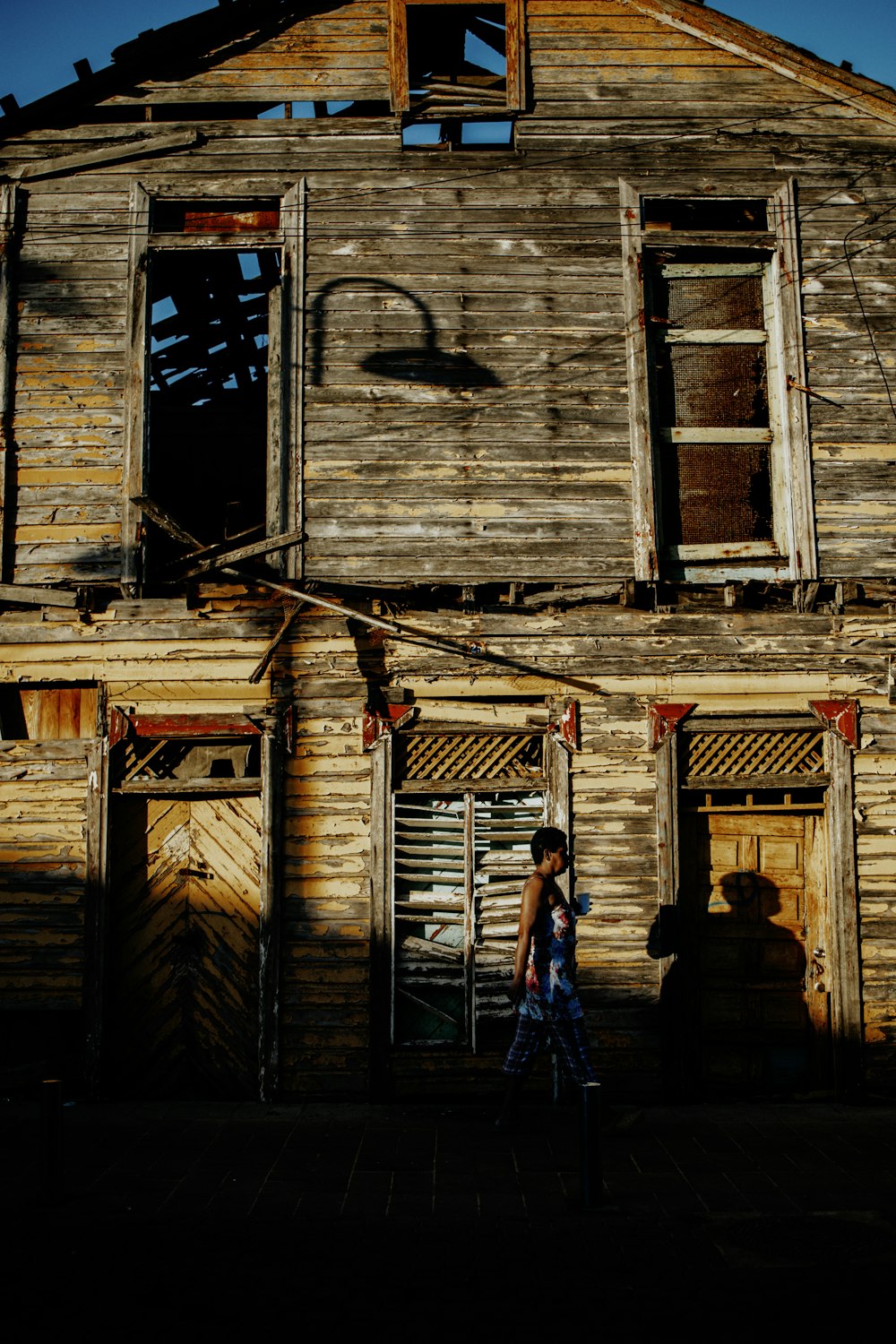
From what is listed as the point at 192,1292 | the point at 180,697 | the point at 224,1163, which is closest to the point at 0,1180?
the point at 224,1163

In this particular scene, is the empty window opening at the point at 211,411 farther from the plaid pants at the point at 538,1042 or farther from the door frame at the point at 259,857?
the plaid pants at the point at 538,1042

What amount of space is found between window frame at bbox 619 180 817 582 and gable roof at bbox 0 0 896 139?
1062mm

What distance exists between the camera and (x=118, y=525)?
30.3 ft

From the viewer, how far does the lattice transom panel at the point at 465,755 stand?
9109 mm

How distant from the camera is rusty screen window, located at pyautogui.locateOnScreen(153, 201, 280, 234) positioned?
9648 millimetres

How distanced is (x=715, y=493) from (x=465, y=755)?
125 inches

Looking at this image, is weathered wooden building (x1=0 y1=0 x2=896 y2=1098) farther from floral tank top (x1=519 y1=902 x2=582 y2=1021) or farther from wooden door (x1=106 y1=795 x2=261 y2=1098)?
floral tank top (x1=519 y1=902 x2=582 y2=1021)

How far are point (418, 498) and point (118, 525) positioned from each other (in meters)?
2.51

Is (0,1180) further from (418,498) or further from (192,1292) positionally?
(418,498)

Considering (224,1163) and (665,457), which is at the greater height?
(665,457)

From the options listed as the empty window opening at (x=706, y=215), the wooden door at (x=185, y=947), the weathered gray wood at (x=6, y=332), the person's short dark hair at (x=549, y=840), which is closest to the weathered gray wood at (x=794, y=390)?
the empty window opening at (x=706, y=215)

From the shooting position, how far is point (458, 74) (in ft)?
33.4

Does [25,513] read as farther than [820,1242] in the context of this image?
Yes

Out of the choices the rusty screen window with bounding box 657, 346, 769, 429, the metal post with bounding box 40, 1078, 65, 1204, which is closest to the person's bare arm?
the metal post with bounding box 40, 1078, 65, 1204
